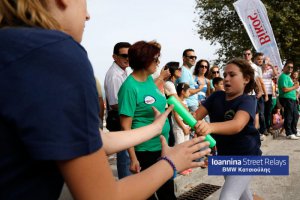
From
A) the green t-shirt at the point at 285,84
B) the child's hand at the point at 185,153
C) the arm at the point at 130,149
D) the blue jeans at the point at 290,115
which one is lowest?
the blue jeans at the point at 290,115

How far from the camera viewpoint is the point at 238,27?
26.2 metres

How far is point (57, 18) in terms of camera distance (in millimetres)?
887

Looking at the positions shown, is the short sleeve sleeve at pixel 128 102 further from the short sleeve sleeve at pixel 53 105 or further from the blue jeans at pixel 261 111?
the blue jeans at pixel 261 111

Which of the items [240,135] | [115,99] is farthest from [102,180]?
[115,99]

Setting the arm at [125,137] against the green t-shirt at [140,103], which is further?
the green t-shirt at [140,103]

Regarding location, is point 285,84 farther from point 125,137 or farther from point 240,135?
point 125,137

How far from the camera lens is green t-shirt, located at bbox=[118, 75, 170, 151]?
10.0ft

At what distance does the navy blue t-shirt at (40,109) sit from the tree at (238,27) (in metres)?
22.9

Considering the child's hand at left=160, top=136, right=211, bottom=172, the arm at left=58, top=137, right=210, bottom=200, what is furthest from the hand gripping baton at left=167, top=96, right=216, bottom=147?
the arm at left=58, top=137, right=210, bottom=200

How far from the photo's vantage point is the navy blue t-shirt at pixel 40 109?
27.0 inches

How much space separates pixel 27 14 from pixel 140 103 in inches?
89.0

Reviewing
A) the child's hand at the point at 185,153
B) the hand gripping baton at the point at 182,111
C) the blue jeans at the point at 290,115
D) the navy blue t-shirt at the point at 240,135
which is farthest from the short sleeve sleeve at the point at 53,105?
the blue jeans at the point at 290,115

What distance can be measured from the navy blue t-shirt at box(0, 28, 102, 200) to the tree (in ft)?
75.1

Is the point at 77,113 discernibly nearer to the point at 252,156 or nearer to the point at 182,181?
the point at 252,156
